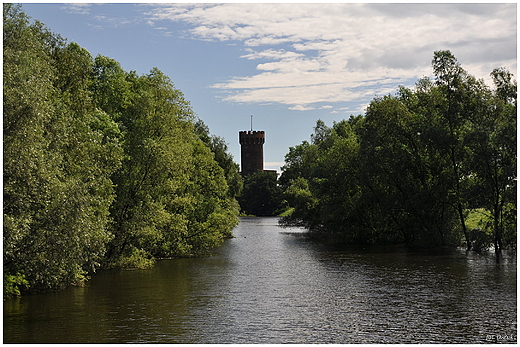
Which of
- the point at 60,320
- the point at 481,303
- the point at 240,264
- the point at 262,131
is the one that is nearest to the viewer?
the point at 60,320

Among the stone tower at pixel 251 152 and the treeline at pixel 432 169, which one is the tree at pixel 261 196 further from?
the treeline at pixel 432 169

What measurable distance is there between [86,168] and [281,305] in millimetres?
12211

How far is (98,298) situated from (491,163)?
3159 centimetres

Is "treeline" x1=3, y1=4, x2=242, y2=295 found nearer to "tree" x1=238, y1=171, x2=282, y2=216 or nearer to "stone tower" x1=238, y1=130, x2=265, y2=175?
"tree" x1=238, y1=171, x2=282, y2=216

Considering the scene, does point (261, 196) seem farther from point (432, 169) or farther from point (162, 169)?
point (162, 169)

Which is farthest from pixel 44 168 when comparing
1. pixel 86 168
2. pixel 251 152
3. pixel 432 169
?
pixel 251 152

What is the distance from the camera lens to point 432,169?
5228 centimetres

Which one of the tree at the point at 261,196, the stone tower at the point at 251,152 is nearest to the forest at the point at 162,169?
the tree at the point at 261,196

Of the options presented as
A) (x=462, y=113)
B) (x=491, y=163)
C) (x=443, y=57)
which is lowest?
(x=491, y=163)

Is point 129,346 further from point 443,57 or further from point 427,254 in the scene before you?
point 443,57

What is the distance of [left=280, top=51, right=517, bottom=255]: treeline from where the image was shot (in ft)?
148

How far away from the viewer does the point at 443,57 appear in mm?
48500

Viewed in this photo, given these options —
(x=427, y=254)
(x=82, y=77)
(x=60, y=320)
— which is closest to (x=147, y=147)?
(x=82, y=77)

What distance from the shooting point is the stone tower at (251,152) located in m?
163
